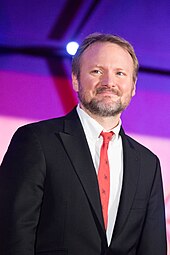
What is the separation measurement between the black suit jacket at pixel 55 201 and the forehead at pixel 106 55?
0.90 ft

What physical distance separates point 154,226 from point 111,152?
0.95ft

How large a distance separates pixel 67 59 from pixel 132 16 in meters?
0.40

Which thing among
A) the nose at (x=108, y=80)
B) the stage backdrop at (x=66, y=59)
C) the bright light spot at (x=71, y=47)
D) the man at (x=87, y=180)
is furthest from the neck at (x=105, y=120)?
the bright light spot at (x=71, y=47)

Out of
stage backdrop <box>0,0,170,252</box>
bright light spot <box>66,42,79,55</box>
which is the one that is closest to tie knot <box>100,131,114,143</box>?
stage backdrop <box>0,0,170,252</box>

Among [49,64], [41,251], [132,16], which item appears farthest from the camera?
[132,16]

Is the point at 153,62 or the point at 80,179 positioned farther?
the point at 153,62

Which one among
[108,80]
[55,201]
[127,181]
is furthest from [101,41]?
[55,201]

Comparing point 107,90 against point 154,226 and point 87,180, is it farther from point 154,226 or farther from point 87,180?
point 154,226

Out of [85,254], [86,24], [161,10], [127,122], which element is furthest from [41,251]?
[161,10]

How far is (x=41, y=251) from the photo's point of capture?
134 centimetres

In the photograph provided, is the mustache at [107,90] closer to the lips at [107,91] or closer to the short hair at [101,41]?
the lips at [107,91]

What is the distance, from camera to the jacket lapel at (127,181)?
1.43 meters

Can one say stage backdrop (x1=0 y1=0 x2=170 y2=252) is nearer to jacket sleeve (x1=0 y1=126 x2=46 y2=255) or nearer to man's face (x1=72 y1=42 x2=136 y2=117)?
man's face (x1=72 y1=42 x2=136 y2=117)

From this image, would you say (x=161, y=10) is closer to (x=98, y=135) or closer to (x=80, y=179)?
(x=98, y=135)
